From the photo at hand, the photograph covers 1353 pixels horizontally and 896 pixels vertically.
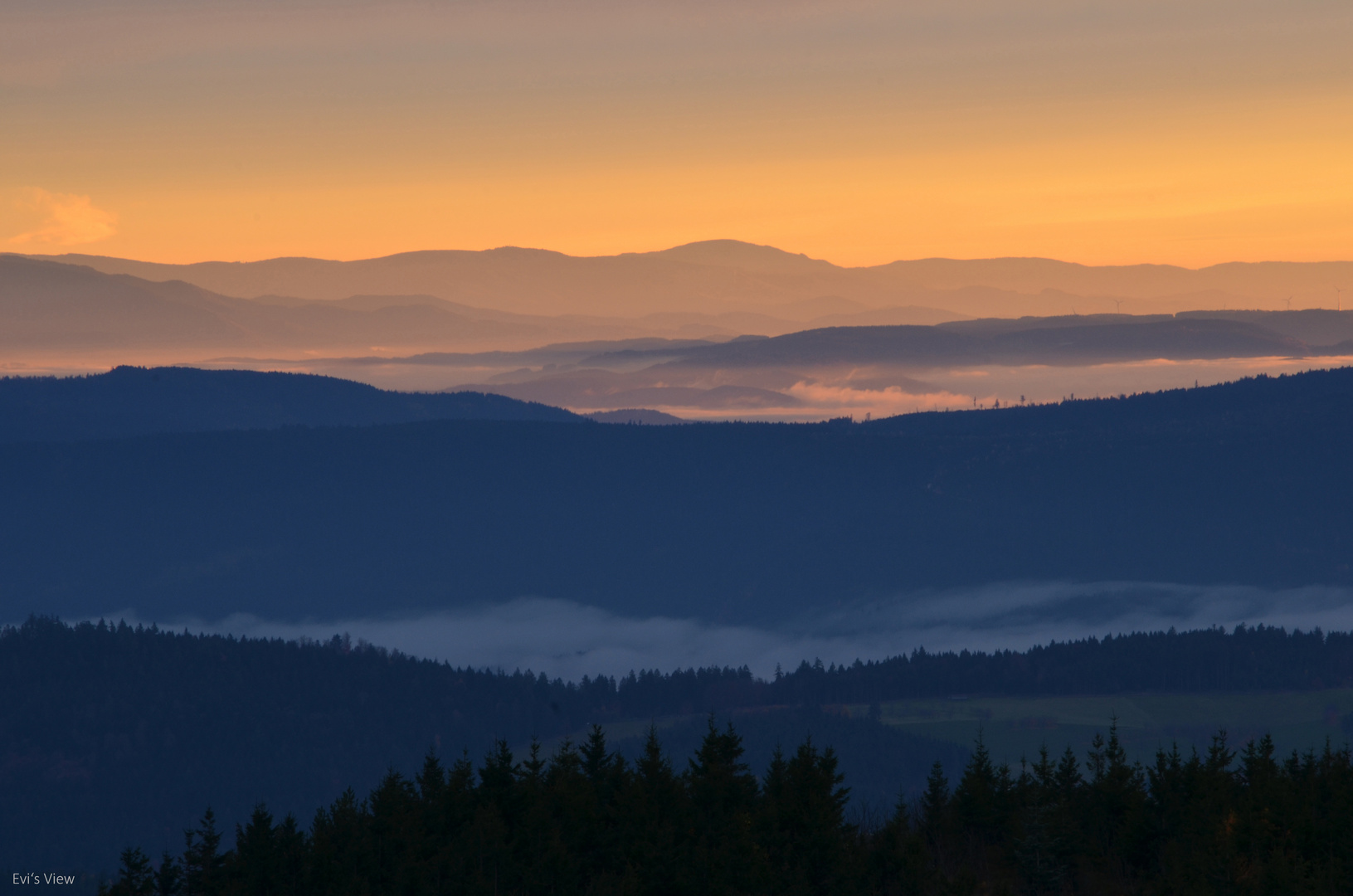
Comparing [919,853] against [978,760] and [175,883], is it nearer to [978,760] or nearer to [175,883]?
[978,760]

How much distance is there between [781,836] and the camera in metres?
74.1

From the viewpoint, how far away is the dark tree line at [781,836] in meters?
68.7

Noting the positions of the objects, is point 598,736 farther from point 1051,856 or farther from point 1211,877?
point 1211,877

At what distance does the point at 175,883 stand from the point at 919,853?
39.4 meters

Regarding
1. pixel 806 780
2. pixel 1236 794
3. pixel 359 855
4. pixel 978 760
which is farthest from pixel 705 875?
pixel 1236 794

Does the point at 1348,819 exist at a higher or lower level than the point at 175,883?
higher

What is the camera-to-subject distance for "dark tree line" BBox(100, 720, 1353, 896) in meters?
68.7

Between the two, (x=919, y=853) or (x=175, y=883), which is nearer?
(x=919, y=853)

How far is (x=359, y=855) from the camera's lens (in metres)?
77.7

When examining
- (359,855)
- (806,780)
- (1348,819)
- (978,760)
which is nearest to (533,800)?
(359,855)

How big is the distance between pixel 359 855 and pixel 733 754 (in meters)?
20.7

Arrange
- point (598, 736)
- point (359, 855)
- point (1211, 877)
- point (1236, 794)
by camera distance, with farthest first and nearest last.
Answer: point (598, 736), point (1236, 794), point (359, 855), point (1211, 877)

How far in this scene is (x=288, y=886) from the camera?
79.0 meters

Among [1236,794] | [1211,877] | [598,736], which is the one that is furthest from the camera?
[598,736]
